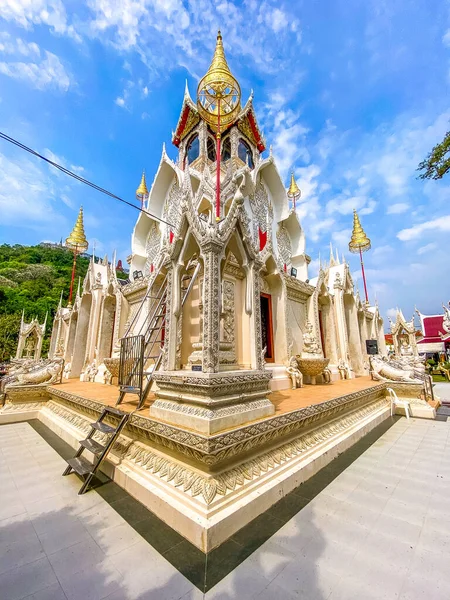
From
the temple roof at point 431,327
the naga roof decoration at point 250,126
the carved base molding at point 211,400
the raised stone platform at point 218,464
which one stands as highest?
the naga roof decoration at point 250,126

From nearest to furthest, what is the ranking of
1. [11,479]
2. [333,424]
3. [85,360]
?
[11,479] → [333,424] → [85,360]

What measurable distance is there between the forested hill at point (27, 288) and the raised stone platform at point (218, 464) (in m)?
30.6

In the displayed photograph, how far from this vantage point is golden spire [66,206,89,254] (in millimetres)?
21141

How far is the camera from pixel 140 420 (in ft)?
11.4

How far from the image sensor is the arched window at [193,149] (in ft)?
42.1

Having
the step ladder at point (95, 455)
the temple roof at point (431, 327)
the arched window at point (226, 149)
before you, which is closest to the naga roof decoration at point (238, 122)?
the arched window at point (226, 149)

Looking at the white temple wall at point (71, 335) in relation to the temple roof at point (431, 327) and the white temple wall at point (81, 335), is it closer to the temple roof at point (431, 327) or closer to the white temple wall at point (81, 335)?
the white temple wall at point (81, 335)

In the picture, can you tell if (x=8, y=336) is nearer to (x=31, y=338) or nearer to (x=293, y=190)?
(x=31, y=338)

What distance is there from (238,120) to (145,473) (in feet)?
47.0

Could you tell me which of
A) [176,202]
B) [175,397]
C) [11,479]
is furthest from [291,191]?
[11,479]

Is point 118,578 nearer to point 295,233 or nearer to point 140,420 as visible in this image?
point 140,420

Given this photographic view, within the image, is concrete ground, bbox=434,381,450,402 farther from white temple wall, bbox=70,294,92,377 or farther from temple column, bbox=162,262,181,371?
white temple wall, bbox=70,294,92,377

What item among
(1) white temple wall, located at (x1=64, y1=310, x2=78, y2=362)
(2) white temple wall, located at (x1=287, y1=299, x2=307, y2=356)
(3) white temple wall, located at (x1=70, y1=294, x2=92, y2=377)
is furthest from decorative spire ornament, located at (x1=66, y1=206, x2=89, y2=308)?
(2) white temple wall, located at (x1=287, y1=299, x2=307, y2=356)

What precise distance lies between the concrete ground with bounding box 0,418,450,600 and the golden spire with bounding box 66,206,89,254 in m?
21.0
